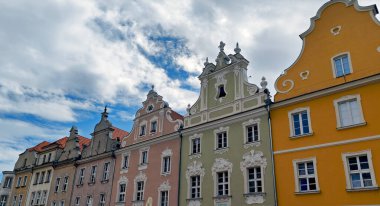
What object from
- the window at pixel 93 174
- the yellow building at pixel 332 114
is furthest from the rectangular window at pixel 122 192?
the yellow building at pixel 332 114

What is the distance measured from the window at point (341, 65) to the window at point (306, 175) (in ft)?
16.4

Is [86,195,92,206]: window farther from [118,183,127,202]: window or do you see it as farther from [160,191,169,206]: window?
[160,191,169,206]: window

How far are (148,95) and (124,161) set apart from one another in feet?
20.8

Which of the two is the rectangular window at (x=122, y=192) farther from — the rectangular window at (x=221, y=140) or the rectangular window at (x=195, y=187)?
the rectangular window at (x=221, y=140)

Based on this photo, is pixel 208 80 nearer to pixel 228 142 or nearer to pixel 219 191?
pixel 228 142

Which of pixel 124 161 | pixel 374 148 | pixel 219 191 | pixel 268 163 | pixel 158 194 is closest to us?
pixel 374 148

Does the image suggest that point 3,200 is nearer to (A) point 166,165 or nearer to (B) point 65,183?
(B) point 65,183

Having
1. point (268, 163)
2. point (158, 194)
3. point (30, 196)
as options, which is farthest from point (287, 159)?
point (30, 196)

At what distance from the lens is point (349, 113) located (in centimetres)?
1722

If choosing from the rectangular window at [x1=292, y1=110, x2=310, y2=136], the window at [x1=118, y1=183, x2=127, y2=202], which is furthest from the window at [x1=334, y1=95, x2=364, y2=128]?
the window at [x1=118, y1=183, x2=127, y2=202]

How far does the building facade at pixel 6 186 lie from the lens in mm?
41969

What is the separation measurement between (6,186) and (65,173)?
44.9ft

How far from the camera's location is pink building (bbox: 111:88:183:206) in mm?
24938

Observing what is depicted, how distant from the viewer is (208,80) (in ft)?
82.8
